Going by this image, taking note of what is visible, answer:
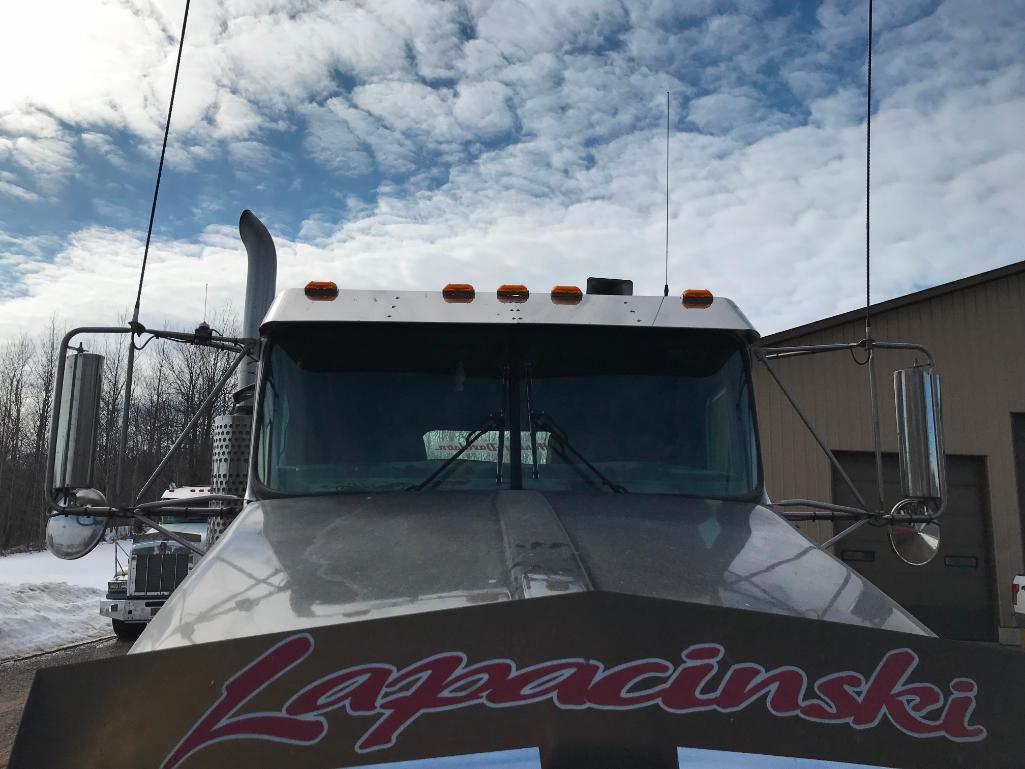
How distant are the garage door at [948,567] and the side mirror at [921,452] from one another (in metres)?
9.80

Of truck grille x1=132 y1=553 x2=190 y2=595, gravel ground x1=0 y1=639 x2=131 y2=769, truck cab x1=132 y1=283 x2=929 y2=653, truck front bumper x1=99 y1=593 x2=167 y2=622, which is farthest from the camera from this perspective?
truck grille x1=132 y1=553 x2=190 y2=595

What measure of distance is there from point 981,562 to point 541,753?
13534 millimetres

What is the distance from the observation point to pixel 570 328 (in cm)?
352

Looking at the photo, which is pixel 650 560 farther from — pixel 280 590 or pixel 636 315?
pixel 636 315

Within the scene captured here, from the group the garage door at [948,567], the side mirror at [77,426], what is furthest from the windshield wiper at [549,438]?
the garage door at [948,567]

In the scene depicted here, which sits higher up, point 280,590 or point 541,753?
point 280,590

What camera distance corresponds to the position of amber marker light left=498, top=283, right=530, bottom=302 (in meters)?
3.55

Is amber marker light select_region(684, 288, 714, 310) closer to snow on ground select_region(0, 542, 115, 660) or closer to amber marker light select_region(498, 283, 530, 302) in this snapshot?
amber marker light select_region(498, 283, 530, 302)

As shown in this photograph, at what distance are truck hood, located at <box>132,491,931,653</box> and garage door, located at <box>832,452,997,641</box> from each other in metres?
10.9

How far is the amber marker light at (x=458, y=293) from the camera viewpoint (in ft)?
11.6

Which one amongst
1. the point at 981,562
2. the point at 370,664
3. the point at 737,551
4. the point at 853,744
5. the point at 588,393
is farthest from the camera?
the point at 981,562

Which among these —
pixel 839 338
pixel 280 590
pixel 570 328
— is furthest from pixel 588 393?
Result: pixel 839 338

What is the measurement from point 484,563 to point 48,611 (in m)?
13.7

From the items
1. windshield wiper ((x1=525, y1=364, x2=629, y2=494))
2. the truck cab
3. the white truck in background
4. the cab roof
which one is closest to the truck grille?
the white truck in background
